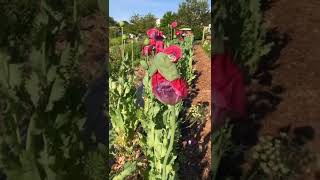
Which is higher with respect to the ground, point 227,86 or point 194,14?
point 194,14

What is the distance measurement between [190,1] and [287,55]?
5844cm

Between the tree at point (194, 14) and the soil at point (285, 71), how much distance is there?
169 ft

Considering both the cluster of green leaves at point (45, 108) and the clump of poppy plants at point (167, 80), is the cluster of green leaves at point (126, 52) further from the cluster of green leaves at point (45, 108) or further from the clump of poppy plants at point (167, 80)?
the cluster of green leaves at point (45, 108)

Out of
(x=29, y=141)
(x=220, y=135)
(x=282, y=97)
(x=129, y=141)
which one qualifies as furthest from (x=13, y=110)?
(x=129, y=141)

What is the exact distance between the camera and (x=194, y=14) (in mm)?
57469

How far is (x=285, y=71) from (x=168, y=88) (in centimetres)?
140

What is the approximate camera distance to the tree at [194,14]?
5498 centimetres

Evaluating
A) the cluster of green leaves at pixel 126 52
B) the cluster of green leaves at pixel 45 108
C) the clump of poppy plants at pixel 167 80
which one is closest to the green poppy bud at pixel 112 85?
the cluster of green leaves at pixel 126 52

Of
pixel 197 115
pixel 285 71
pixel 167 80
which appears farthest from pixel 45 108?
pixel 197 115

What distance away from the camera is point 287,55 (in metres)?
1.90

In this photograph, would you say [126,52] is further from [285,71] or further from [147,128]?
[285,71]

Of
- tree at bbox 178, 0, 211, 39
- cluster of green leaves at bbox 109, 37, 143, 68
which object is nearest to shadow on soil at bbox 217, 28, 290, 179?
cluster of green leaves at bbox 109, 37, 143, 68

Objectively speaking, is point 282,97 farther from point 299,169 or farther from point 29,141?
point 29,141

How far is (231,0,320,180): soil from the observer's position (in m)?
1.89
